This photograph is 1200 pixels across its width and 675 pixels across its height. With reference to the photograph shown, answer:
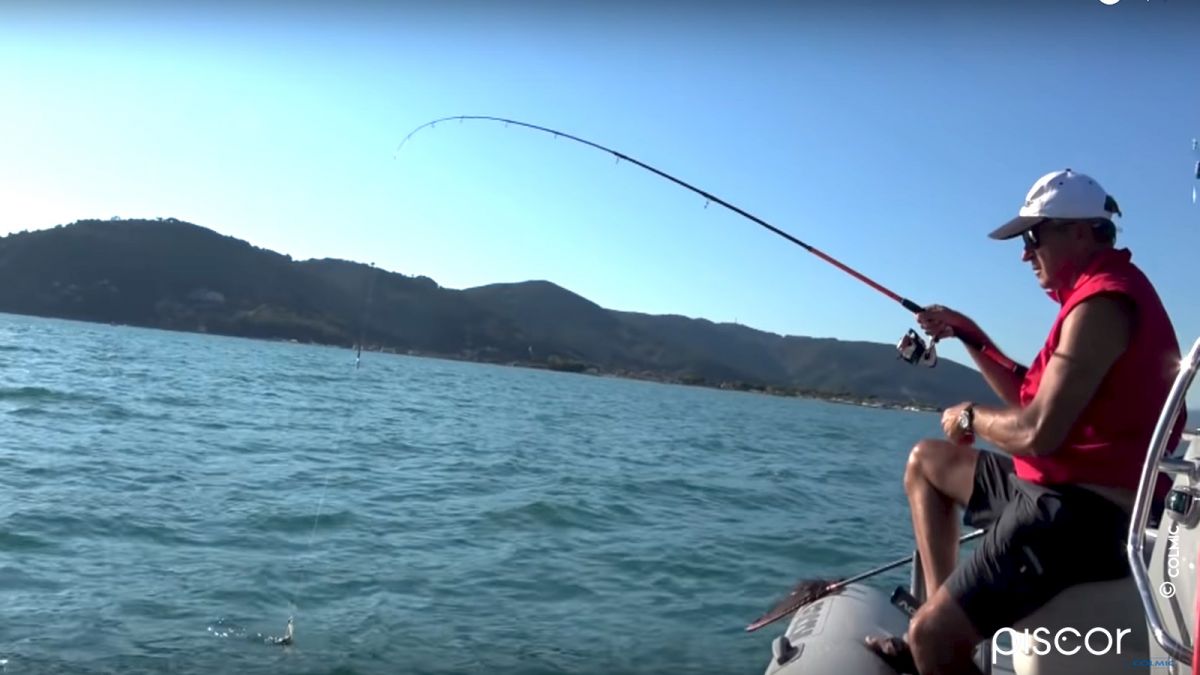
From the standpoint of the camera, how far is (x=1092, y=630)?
299 centimetres

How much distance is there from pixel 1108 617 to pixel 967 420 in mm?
735

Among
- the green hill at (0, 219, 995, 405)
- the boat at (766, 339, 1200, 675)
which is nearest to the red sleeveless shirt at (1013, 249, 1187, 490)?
the boat at (766, 339, 1200, 675)

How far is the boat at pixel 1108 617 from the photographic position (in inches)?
90.7

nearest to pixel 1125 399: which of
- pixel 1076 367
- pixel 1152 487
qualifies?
pixel 1076 367

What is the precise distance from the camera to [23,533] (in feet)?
27.2

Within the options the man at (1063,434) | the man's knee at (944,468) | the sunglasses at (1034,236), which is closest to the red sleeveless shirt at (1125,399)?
the man at (1063,434)

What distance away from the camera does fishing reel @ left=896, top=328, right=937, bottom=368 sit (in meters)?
4.34

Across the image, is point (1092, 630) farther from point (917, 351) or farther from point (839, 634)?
point (917, 351)

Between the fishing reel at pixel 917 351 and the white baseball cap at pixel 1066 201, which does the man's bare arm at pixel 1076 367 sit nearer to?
the white baseball cap at pixel 1066 201

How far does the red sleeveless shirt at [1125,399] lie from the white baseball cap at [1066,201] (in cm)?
21

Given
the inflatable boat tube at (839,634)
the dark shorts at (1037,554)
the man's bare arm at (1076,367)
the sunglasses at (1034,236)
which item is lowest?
the inflatable boat tube at (839,634)

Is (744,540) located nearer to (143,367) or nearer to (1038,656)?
(1038,656)

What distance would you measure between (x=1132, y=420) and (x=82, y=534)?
27.2ft

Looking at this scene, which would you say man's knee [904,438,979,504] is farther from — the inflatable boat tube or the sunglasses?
the sunglasses
